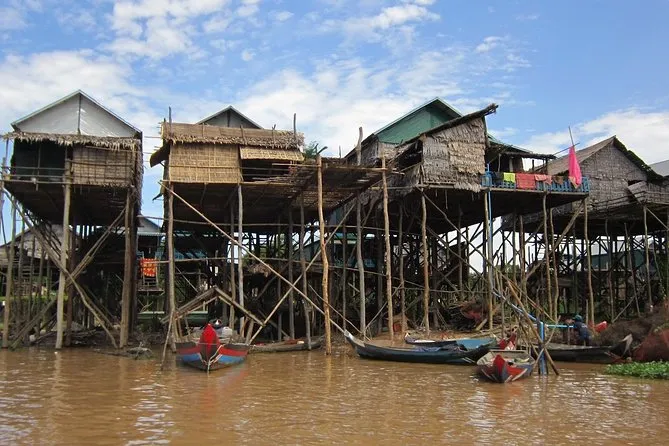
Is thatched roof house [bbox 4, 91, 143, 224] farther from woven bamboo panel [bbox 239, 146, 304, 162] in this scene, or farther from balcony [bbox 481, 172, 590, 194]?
balcony [bbox 481, 172, 590, 194]

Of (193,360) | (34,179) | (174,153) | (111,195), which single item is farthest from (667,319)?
(34,179)

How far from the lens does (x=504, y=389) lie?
12.6 meters

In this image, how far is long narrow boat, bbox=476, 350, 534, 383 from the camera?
1319 centimetres

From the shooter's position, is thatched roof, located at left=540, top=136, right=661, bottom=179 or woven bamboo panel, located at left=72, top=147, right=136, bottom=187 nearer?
woven bamboo panel, located at left=72, top=147, right=136, bottom=187

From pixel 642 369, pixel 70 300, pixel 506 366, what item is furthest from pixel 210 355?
pixel 642 369

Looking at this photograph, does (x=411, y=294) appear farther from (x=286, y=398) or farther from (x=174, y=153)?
(x=286, y=398)

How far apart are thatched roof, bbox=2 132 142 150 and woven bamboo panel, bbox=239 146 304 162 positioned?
3.40m

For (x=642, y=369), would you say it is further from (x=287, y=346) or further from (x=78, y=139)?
(x=78, y=139)

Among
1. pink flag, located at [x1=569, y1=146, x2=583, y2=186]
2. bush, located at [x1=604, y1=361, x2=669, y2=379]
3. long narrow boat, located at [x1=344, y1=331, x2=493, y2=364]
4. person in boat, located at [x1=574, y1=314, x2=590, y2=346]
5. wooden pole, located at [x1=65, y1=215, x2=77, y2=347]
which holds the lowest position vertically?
bush, located at [x1=604, y1=361, x2=669, y2=379]

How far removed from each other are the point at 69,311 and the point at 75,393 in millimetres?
9051

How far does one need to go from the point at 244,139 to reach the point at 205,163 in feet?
4.90

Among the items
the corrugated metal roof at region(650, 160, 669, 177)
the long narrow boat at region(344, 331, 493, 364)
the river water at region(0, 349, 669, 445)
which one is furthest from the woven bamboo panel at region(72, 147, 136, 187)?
the corrugated metal roof at region(650, 160, 669, 177)

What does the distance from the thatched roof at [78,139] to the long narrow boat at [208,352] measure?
711 cm

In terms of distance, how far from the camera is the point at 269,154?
2000 cm
